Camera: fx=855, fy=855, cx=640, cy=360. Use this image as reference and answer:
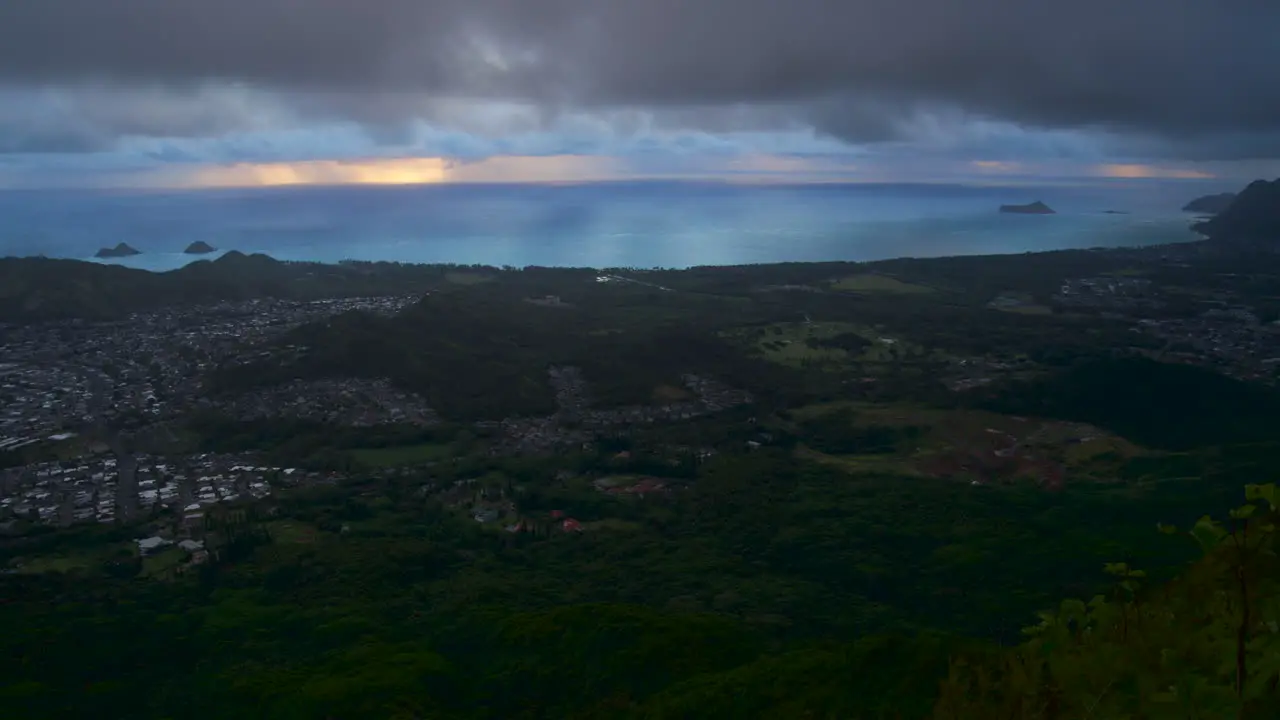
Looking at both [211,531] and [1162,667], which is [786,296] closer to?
[211,531]

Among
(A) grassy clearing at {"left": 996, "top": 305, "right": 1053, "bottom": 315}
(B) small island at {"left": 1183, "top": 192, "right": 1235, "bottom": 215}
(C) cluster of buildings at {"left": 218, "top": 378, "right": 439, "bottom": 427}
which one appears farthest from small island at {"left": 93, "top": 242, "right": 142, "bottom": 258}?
(B) small island at {"left": 1183, "top": 192, "right": 1235, "bottom": 215}

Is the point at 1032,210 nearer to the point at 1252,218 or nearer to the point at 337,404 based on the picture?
the point at 1252,218

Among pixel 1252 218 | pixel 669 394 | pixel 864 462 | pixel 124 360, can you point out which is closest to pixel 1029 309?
pixel 669 394

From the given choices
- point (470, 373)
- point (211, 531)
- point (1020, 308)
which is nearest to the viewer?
point (211, 531)

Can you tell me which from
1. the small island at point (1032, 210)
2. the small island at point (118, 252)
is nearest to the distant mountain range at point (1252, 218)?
the small island at point (1032, 210)

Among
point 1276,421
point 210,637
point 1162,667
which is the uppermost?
point 1162,667

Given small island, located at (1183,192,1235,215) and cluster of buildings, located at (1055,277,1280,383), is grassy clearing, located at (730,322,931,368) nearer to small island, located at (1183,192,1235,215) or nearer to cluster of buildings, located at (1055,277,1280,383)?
cluster of buildings, located at (1055,277,1280,383)

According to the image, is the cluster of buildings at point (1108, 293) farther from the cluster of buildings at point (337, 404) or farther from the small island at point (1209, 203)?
the small island at point (1209, 203)

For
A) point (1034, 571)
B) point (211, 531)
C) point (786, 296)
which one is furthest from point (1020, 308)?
point (211, 531)
